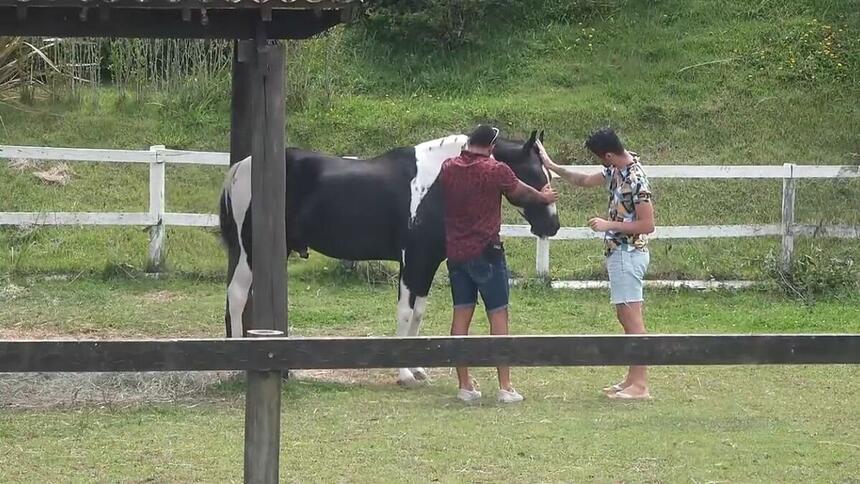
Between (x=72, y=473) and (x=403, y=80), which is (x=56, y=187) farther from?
(x=72, y=473)

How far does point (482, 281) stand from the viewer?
7562 mm

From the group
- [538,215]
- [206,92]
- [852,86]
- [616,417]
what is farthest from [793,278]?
[206,92]

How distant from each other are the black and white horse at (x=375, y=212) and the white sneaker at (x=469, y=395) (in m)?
0.63

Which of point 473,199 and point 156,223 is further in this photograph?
point 156,223

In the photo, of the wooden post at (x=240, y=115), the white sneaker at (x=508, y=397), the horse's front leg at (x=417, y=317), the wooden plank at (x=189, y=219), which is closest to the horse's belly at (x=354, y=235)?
the horse's front leg at (x=417, y=317)

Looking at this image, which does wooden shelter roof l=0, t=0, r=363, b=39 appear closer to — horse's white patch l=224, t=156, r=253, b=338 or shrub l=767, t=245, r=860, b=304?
horse's white patch l=224, t=156, r=253, b=338

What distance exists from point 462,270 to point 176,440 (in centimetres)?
216

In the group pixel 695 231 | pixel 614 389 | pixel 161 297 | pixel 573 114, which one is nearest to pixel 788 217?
pixel 695 231

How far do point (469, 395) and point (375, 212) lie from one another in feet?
5.56

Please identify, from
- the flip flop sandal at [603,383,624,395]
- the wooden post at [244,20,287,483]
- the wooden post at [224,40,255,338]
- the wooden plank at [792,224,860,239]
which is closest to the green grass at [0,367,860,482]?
the flip flop sandal at [603,383,624,395]

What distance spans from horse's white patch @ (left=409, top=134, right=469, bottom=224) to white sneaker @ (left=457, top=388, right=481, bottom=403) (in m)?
1.39

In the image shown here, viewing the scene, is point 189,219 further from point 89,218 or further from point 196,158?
point 89,218

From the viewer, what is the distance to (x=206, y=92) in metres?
16.3

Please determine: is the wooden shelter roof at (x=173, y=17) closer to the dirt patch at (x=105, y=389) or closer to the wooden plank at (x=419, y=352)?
the wooden plank at (x=419, y=352)
